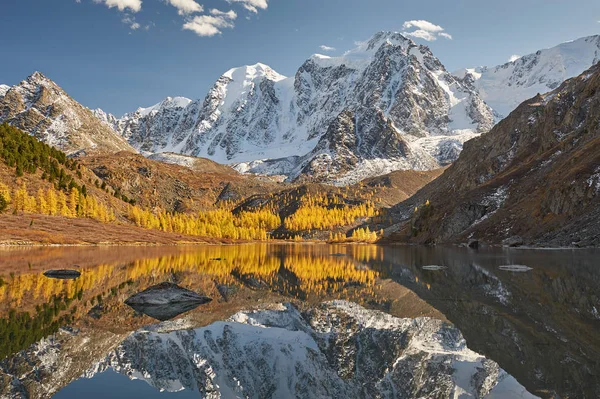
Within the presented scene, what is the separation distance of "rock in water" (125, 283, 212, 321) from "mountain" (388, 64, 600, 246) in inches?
3166

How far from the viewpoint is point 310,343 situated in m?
21.9

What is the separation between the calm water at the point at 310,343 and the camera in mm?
14906

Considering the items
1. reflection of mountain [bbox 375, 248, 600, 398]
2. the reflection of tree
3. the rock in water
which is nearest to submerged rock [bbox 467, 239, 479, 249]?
the reflection of tree

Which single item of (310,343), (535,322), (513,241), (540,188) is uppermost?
(540,188)

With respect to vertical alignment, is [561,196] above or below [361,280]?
above

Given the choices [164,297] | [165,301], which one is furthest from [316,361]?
[164,297]

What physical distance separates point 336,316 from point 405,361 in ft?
33.2

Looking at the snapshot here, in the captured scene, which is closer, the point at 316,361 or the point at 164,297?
the point at 316,361

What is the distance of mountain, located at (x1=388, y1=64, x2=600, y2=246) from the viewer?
9706 centimetres

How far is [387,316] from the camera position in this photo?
27484 mm

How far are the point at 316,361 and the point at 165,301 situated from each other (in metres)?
15.4

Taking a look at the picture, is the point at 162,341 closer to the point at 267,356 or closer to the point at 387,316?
the point at 267,356

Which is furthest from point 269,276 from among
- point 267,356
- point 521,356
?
point 521,356

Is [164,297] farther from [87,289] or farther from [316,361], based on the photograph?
[316,361]
